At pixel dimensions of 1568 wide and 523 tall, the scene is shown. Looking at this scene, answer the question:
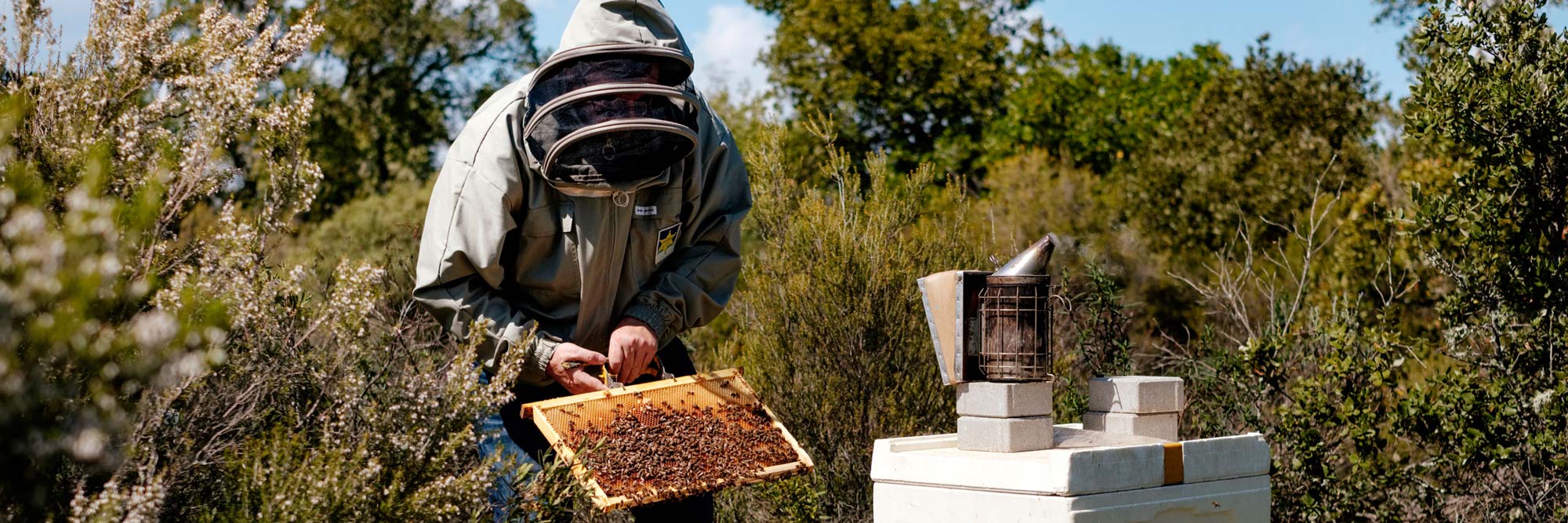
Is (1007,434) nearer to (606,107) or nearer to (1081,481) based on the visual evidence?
(1081,481)

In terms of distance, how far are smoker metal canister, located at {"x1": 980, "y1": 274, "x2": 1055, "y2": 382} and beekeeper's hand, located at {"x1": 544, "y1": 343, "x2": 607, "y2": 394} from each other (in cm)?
98

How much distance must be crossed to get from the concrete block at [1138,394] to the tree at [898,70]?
1781 centimetres

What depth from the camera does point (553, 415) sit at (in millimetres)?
3068

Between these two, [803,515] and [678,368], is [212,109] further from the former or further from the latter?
[803,515]

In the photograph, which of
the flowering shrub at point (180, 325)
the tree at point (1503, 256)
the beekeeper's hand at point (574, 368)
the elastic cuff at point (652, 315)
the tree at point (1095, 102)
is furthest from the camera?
the tree at point (1095, 102)

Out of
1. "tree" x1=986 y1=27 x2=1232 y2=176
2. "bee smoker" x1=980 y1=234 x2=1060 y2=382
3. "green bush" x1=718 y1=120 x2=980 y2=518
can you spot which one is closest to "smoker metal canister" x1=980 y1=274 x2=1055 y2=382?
"bee smoker" x1=980 y1=234 x2=1060 y2=382

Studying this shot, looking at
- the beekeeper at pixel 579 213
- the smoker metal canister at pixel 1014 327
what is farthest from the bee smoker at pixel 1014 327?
the beekeeper at pixel 579 213

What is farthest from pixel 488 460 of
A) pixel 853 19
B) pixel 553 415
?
A: pixel 853 19

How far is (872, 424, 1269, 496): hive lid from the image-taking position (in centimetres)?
287

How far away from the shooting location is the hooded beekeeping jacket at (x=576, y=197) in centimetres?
316

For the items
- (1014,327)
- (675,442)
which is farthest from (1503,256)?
(675,442)

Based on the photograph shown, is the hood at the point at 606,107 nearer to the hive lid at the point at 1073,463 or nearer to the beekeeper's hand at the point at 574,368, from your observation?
the beekeeper's hand at the point at 574,368

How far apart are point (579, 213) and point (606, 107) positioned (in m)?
0.34

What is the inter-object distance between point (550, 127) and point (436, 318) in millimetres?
614
